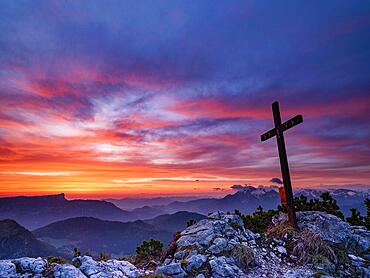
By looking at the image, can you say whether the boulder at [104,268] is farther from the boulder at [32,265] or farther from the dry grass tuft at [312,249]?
the dry grass tuft at [312,249]

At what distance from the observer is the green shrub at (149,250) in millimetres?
12781

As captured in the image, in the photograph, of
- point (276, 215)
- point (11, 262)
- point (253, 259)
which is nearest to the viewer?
point (11, 262)

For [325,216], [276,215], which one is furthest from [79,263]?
[325,216]

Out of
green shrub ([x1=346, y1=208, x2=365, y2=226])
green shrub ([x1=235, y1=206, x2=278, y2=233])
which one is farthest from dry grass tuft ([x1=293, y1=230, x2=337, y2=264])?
green shrub ([x1=346, y1=208, x2=365, y2=226])

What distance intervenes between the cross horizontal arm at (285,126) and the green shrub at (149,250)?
8.87 m

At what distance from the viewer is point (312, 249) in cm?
1209

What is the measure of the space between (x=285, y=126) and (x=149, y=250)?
32.6 feet

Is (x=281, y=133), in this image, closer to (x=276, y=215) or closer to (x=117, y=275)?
(x=276, y=215)

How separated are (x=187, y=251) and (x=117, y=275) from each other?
3121 mm

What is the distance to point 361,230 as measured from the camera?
14.1m

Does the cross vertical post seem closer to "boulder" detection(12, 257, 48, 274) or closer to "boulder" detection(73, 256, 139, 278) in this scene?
"boulder" detection(73, 256, 139, 278)

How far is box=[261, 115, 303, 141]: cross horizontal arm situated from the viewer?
14.0 metres

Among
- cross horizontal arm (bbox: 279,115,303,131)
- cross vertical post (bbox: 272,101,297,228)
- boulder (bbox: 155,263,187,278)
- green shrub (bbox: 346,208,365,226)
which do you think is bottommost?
boulder (bbox: 155,263,187,278)

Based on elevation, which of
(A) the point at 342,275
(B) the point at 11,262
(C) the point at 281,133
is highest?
(C) the point at 281,133
